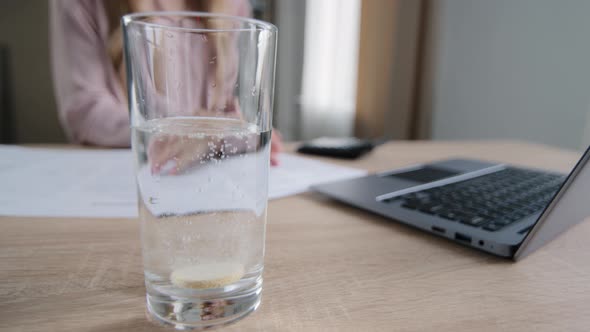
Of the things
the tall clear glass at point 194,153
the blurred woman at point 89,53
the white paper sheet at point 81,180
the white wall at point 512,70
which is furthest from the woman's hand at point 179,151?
the white wall at point 512,70

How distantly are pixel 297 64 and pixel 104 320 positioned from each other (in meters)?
→ 2.41

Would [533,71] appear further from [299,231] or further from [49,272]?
[49,272]

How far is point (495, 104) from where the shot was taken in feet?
6.00

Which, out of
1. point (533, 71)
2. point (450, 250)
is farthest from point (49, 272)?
point (533, 71)

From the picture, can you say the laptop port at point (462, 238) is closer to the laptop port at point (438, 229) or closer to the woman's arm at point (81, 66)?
the laptop port at point (438, 229)

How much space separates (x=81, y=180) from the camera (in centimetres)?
57

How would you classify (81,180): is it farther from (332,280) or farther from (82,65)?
(82,65)

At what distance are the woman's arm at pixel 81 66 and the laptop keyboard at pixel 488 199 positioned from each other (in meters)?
0.72

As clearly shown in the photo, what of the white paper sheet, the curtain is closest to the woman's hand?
the white paper sheet

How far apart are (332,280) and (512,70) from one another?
1767 millimetres

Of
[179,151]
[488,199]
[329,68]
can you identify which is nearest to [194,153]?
[179,151]

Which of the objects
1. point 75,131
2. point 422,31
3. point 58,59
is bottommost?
point 75,131

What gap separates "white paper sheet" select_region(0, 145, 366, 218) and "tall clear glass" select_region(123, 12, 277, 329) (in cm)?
23

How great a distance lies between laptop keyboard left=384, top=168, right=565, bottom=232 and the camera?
0.41 meters
